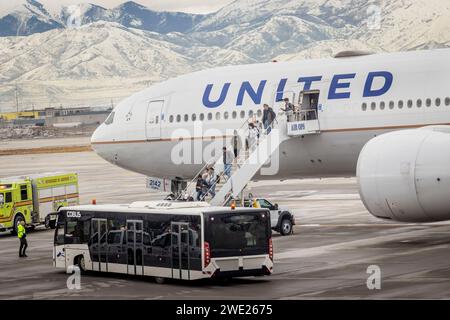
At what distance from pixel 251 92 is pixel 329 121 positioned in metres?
3.86

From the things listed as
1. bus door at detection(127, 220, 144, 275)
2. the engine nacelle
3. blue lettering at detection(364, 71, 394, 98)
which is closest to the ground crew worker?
bus door at detection(127, 220, 144, 275)

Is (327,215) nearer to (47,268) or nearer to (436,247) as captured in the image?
(436,247)

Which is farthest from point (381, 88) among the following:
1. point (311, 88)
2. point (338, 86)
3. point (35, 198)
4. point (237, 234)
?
point (35, 198)

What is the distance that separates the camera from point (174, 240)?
31.9 meters

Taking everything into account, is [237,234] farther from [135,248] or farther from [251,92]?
[251,92]

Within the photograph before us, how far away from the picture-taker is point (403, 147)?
111 feet

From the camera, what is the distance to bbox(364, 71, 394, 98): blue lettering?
41156 mm

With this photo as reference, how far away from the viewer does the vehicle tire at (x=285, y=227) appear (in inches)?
1751

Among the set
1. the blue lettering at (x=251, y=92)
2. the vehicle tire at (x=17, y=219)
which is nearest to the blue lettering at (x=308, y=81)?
the blue lettering at (x=251, y=92)

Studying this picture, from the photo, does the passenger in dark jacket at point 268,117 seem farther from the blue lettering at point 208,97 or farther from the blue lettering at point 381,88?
the blue lettering at point 381,88

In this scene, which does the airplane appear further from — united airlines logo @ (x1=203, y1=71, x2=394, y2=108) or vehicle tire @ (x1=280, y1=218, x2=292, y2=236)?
vehicle tire @ (x1=280, y1=218, x2=292, y2=236)

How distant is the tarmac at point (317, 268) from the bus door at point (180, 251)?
0.37 m

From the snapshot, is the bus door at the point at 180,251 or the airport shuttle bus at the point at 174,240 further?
the bus door at the point at 180,251
